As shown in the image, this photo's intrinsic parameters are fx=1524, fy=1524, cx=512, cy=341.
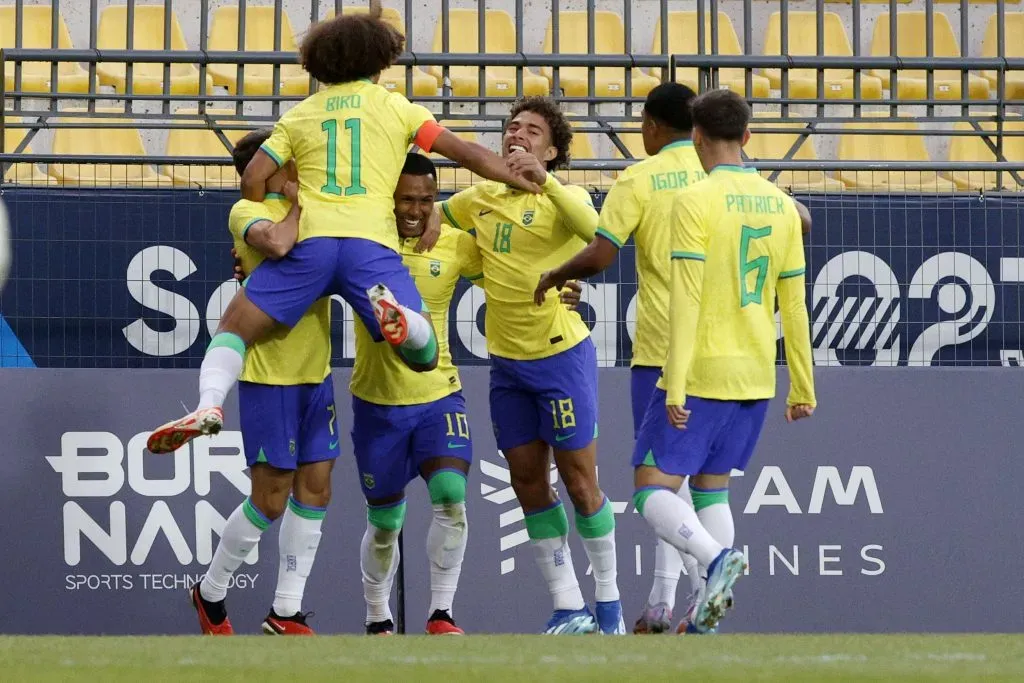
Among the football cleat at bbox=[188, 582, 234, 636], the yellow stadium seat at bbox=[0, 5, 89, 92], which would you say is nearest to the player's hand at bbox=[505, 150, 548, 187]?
the football cleat at bbox=[188, 582, 234, 636]

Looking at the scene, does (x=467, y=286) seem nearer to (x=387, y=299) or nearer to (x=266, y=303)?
(x=266, y=303)

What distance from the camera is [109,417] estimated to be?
7730 mm

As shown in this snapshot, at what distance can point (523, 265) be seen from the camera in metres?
6.46

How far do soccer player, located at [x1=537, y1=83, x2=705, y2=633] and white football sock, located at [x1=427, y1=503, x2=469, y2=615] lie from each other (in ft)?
2.68

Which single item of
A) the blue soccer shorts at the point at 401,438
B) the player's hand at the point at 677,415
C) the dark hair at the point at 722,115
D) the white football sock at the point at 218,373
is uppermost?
the dark hair at the point at 722,115

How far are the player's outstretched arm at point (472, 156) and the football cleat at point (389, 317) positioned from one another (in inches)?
24.4

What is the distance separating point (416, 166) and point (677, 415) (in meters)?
1.65

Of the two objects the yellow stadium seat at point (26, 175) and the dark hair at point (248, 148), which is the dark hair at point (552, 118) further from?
the yellow stadium seat at point (26, 175)

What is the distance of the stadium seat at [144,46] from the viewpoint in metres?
11.9

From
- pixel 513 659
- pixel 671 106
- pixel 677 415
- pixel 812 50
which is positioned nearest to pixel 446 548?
pixel 677 415

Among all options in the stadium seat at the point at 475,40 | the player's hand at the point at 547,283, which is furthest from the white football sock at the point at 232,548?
the stadium seat at the point at 475,40

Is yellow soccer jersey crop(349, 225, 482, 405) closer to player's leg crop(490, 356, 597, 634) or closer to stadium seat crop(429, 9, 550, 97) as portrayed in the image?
player's leg crop(490, 356, 597, 634)

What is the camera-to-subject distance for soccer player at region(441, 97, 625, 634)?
640 centimetres

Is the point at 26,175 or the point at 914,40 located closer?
the point at 26,175
